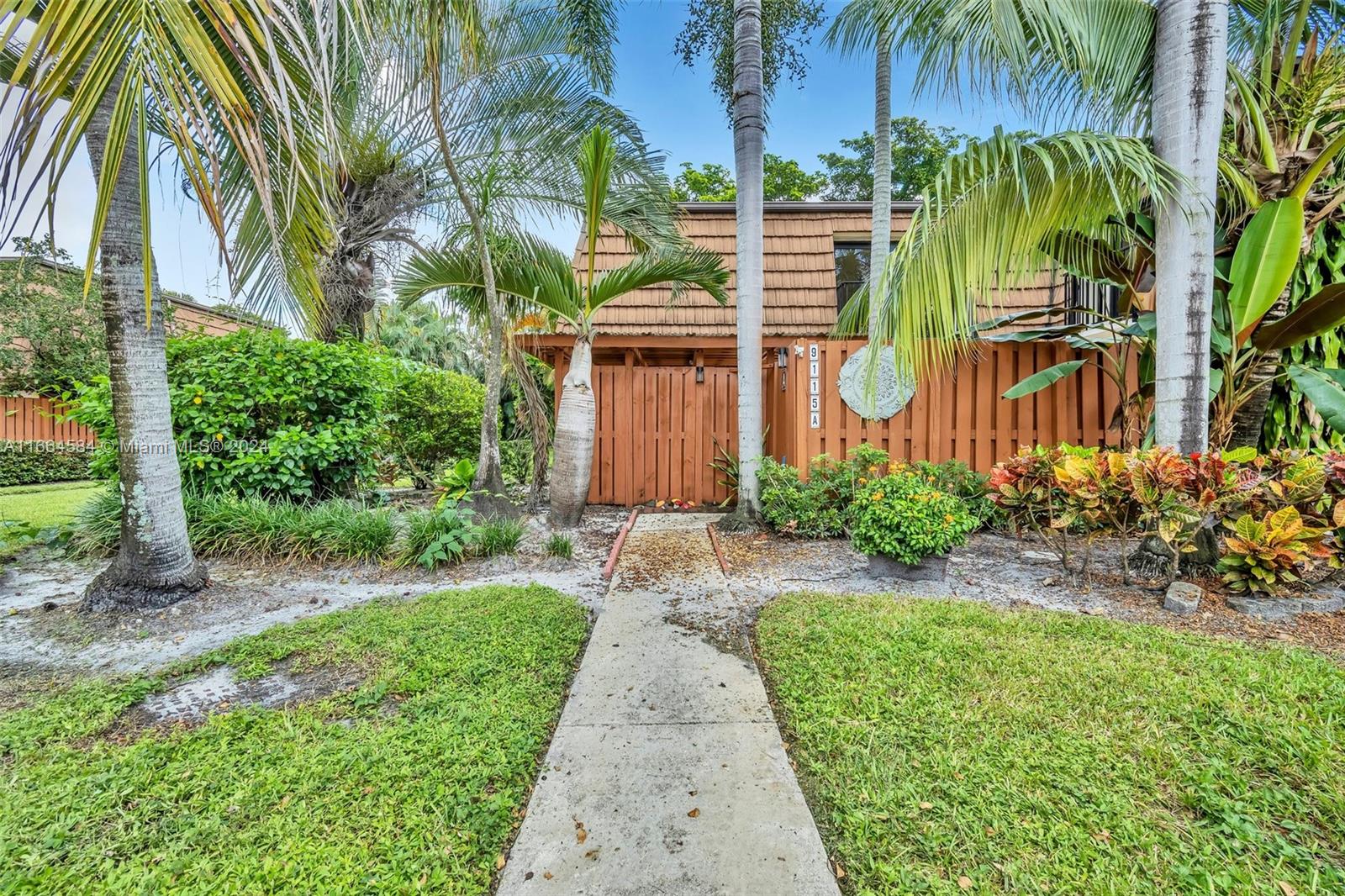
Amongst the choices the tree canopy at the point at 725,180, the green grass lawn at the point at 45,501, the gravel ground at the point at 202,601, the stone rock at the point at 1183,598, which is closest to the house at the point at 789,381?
the gravel ground at the point at 202,601

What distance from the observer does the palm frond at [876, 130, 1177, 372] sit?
356cm

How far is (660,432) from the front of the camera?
281 inches

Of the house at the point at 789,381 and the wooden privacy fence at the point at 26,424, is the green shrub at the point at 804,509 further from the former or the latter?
the wooden privacy fence at the point at 26,424

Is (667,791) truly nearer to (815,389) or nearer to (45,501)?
(815,389)

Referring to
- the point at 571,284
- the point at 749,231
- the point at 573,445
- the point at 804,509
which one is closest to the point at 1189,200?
the point at 749,231

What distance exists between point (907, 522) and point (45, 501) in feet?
39.5

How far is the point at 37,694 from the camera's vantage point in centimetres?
236

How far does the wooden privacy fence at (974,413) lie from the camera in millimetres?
5633

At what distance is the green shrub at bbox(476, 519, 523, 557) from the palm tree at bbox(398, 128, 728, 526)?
38.7 inches

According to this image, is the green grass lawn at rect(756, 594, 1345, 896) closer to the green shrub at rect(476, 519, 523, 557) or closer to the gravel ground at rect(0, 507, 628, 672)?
the gravel ground at rect(0, 507, 628, 672)

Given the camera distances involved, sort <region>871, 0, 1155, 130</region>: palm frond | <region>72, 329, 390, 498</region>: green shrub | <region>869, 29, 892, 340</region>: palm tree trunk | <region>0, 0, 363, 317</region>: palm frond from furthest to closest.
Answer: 1. <region>869, 29, 892, 340</region>: palm tree trunk
2. <region>72, 329, 390, 498</region>: green shrub
3. <region>871, 0, 1155, 130</region>: palm frond
4. <region>0, 0, 363, 317</region>: palm frond

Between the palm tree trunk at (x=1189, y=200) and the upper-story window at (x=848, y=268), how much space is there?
548cm

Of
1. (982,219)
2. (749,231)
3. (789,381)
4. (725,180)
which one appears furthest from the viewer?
(725,180)

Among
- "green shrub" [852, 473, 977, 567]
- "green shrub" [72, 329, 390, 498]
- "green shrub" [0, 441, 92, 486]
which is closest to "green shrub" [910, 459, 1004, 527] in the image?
"green shrub" [852, 473, 977, 567]
